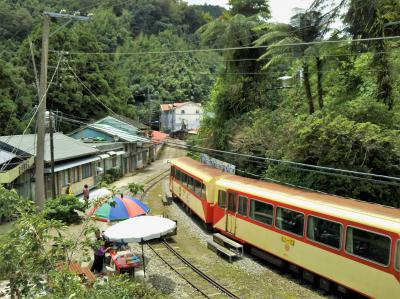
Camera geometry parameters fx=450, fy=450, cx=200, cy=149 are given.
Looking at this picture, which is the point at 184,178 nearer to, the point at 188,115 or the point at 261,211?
the point at 261,211

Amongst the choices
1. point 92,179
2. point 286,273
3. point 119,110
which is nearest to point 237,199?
point 286,273

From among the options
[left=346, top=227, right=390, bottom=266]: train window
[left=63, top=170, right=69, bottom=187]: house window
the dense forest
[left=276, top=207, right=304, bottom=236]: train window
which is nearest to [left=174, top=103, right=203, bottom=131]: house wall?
the dense forest

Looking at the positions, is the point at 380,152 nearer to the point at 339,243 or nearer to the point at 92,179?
the point at 339,243

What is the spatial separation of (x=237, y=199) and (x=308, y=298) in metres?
5.01

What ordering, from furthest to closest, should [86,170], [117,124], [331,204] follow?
[117,124] → [86,170] → [331,204]

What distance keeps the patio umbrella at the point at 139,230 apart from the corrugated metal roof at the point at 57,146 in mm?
12044

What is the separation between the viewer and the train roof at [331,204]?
11.1m

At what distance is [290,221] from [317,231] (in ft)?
4.12

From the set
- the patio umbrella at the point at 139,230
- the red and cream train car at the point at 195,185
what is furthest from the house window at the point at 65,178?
the patio umbrella at the point at 139,230

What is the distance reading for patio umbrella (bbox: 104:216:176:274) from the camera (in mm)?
13298

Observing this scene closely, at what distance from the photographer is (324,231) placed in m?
12.6

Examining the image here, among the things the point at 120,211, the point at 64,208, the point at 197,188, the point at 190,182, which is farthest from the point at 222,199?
the point at 64,208

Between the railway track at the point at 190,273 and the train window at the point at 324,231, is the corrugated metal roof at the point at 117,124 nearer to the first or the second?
the railway track at the point at 190,273

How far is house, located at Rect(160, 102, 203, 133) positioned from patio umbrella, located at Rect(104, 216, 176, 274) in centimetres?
6283
